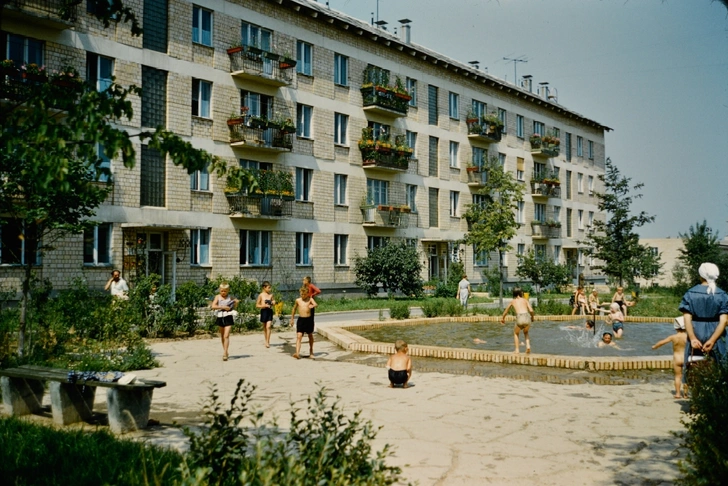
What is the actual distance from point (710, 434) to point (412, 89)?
37.8 meters

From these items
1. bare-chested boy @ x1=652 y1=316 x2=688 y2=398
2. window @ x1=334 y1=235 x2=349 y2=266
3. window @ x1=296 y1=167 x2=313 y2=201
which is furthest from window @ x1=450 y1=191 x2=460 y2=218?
bare-chested boy @ x1=652 y1=316 x2=688 y2=398

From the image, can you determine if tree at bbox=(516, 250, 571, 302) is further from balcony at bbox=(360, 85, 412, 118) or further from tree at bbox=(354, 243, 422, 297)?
balcony at bbox=(360, 85, 412, 118)

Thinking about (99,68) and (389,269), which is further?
(389,269)

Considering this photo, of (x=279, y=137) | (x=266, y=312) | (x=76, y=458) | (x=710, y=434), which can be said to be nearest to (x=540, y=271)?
(x=279, y=137)

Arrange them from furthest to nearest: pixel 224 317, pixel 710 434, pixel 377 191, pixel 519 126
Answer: pixel 519 126, pixel 377 191, pixel 224 317, pixel 710 434

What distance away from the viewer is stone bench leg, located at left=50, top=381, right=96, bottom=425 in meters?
7.70

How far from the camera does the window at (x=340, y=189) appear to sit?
35.9 metres

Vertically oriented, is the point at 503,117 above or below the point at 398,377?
above

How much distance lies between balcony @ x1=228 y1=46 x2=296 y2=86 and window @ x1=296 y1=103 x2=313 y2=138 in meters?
1.82

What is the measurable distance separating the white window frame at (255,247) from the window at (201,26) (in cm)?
857

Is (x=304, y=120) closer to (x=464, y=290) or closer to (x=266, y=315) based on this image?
(x=464, y=290)

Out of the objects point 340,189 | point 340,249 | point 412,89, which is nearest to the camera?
point 340,249

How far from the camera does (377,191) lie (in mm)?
38406

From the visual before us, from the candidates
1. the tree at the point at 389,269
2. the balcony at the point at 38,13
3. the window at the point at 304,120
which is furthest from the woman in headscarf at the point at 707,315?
the window at the point at 304,120
